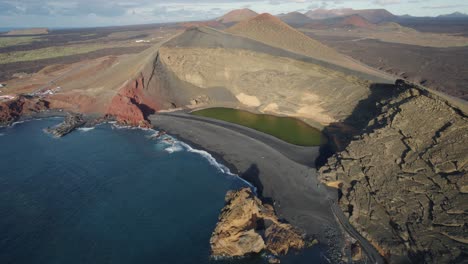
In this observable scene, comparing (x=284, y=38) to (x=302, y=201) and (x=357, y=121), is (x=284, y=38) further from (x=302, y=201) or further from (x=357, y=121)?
(x=302, y=201)

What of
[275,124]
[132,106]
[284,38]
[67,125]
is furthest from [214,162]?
[284,38]

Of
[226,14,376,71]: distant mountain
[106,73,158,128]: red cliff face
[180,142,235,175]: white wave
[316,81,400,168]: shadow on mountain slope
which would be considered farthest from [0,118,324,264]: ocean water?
[226,14,376,71]: distant mountain

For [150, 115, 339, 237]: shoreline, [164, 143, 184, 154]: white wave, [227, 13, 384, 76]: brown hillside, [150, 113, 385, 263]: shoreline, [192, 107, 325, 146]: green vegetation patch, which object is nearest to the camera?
[150, 113, 385, 263]: shoreline

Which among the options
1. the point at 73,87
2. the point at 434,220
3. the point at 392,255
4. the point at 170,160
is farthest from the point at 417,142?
the point at 73,87

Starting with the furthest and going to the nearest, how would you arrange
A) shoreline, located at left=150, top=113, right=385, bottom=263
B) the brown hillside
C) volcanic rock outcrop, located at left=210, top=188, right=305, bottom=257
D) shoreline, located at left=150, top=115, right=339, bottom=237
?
the brown hillside → shoreline, located at left=150, top=115, right=339, bottom=237 → shoreline, located at left=150, top=113, right=385, bottom=263 → volcanic rock outcrop, located at left=210, top=188, right=305, bottom=257

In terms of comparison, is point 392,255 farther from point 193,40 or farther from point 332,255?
point 193,40

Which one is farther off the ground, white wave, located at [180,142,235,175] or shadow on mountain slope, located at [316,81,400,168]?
shadow on mountain slope, located at [316,81,400,168]

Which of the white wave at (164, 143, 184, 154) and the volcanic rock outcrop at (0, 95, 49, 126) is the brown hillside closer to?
the white wave at (164, 143, 184, 154)
